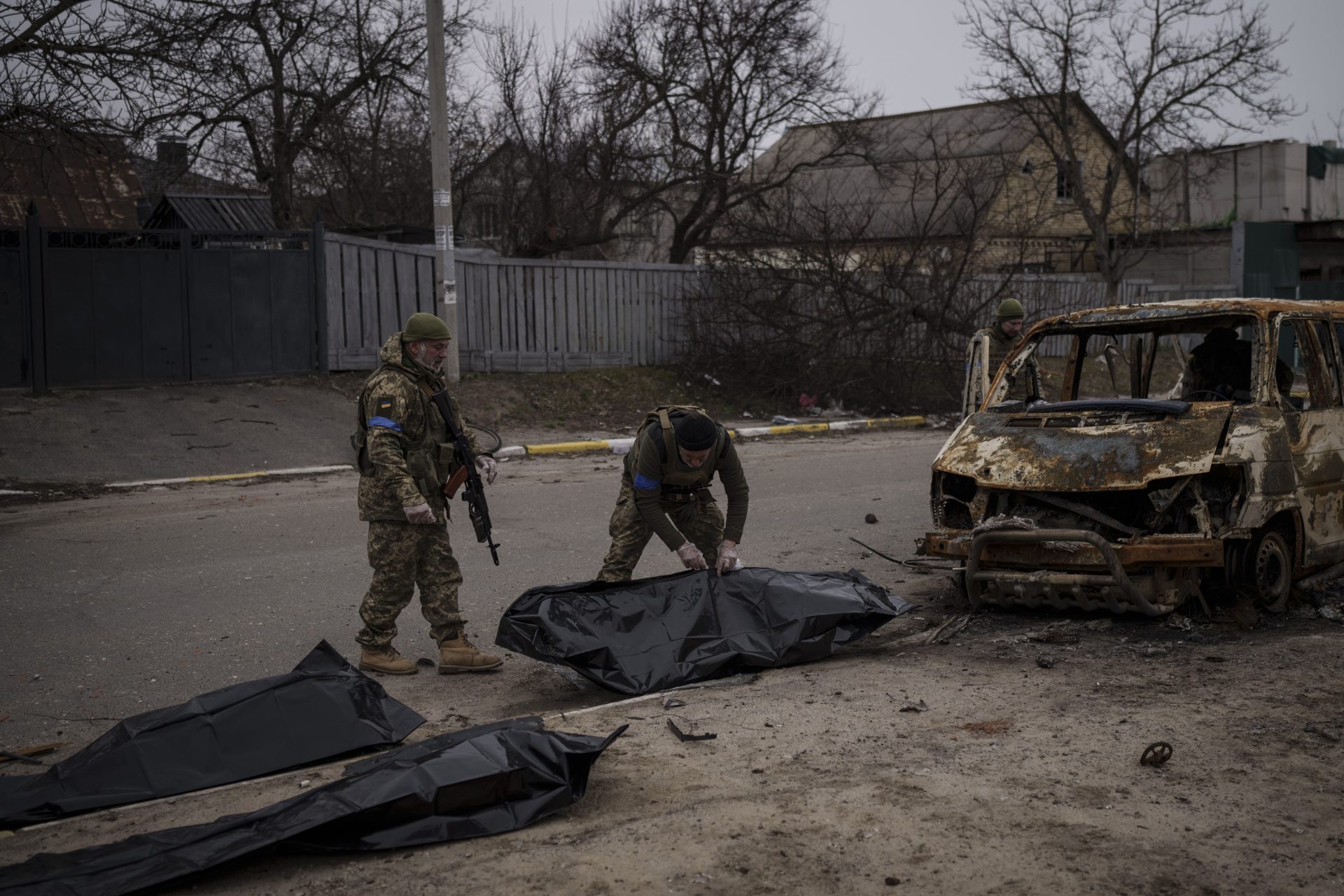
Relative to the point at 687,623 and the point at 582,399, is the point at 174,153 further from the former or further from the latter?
the point at 687,623

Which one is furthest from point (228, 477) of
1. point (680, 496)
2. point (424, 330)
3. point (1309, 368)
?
point (1309, 368)

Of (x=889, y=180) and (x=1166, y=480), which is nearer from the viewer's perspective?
(x=1166, y=480)

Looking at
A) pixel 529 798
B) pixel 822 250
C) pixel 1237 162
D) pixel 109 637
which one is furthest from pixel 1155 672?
pixel 1237 162

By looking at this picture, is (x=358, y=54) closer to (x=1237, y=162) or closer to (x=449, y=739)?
(x=449, y=739)

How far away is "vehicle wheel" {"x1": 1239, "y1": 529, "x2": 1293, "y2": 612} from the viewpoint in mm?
6059

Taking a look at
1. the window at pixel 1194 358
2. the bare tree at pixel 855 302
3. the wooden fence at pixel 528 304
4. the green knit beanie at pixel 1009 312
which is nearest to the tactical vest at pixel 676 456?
the window at pixel 1194 358

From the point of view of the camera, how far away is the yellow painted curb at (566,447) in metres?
14.2

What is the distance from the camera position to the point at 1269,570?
6.21 metres

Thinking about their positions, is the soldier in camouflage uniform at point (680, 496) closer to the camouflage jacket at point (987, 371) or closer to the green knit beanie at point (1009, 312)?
the camouflage jacket at point (987, 371)

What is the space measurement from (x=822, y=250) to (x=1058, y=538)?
13013mm

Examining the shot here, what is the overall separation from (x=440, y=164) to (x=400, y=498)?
10304mm

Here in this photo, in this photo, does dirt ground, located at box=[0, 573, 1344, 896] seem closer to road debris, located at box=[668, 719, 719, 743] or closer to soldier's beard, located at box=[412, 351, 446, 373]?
road debris, located at box=[668, 719, 719, 743]

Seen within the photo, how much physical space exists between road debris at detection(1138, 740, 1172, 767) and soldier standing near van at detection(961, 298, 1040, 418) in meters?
3.49

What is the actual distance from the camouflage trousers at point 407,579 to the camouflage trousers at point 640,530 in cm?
79
